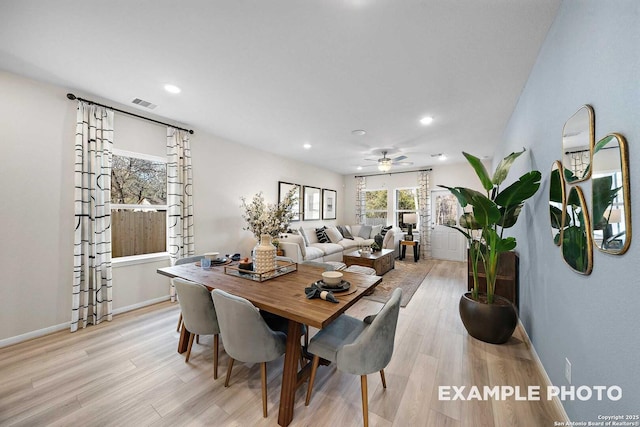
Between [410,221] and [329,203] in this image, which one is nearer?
[410,221]

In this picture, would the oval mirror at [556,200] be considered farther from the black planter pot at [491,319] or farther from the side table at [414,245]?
the side table at [414,245]

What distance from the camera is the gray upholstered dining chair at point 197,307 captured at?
176 cm

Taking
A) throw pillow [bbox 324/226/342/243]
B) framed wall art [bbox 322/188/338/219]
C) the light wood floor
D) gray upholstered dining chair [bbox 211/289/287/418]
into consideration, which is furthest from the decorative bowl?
framed wall art [bbox 322/188/338/219]

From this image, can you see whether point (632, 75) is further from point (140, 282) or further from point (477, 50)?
point (140, 282)

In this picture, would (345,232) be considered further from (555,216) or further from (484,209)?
(555,216)

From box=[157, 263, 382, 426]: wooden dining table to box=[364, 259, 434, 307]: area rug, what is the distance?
71.2 inches

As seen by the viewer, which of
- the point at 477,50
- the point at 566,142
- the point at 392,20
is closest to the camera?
the point at 566,142

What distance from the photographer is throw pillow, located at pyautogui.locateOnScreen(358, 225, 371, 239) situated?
23.5ft

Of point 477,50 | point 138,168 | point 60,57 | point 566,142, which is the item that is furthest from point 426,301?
point 60,57

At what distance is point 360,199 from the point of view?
7918mm

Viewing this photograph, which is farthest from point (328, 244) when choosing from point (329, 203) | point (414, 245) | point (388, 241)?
point (414, 245)

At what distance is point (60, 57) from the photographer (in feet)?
7.01

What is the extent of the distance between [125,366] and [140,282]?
150cm

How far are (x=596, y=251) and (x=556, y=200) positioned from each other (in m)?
0.58
